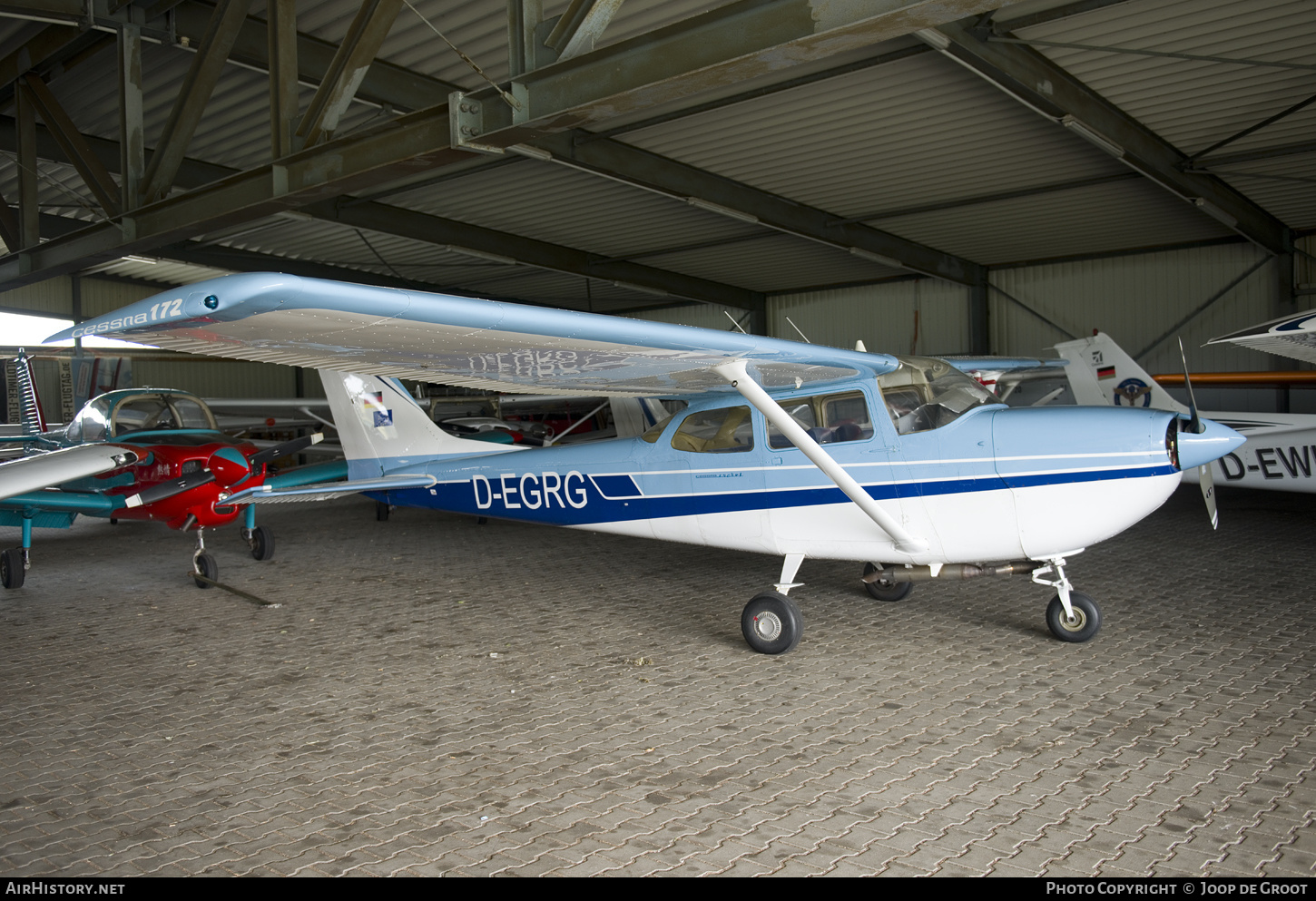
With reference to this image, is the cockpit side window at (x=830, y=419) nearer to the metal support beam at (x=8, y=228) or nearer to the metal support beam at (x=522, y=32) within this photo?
the metal support beam at (x=522, y=32)

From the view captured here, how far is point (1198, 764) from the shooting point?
342 centimetres

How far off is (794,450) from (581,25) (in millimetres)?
3251

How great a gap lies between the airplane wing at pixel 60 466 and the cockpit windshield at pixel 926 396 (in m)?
6.16

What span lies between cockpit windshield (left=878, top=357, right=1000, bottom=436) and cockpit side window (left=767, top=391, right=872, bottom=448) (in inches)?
7.3

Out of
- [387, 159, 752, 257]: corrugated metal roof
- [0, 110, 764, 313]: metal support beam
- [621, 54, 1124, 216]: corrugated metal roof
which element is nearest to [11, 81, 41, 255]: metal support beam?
[0, 110, 764, 313]: metal support beam

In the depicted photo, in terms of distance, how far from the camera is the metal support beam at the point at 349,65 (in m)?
6.37

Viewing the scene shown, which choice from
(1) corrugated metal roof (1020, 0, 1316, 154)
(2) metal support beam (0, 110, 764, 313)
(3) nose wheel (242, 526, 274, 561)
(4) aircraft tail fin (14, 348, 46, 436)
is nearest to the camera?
(1) corrugated metal roof (1020, 0, 1316, 154)

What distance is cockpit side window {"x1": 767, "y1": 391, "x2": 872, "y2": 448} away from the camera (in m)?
5.30

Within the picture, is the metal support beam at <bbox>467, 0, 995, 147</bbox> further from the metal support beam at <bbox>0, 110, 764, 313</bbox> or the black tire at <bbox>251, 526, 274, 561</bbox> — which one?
the black tire at <bbox>251, 526, 274, 561</bbox>

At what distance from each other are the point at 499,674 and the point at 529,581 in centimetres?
271

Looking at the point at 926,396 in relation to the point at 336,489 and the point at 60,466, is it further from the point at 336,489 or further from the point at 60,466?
the point at 60,466

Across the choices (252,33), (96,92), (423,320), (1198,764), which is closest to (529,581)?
(423,320)

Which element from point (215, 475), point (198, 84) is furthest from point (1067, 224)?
point (215, 475)

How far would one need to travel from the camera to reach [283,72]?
720 centimetres
